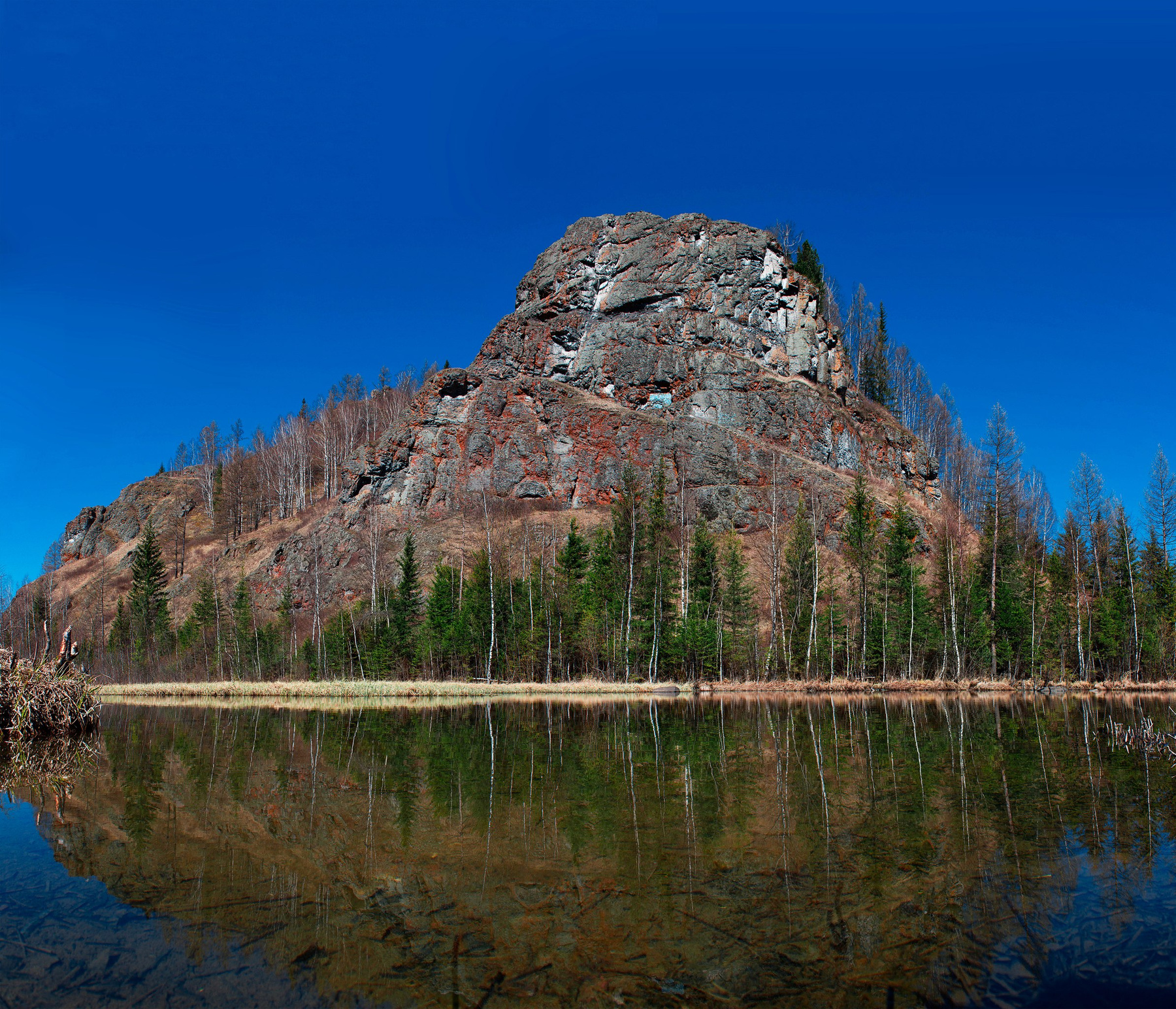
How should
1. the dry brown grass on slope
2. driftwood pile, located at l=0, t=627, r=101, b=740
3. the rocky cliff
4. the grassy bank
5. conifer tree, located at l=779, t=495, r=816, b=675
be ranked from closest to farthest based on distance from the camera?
driftwood pile, located at l=0, t=627, r=101, b=740, the grassy bank, the dry brown grass on slope, conifer tree, located at l=779, t=495, r=816, b=675, the rocky cliff

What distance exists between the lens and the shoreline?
41.4 meters

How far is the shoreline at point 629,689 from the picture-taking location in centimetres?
4141

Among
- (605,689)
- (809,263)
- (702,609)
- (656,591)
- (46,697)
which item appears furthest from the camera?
(809,263)

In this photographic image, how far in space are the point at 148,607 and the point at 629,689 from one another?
51.3 m

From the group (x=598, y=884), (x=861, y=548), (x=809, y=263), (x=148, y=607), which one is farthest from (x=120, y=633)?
(x=809, y=263)

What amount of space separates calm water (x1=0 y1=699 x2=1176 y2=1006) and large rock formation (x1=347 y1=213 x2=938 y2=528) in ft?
198

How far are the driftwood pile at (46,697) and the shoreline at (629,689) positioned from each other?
20.3 m

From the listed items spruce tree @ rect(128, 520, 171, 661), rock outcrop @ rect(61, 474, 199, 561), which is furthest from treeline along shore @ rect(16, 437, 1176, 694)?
rock outcrop @ rect(61, 474, 199, 561)

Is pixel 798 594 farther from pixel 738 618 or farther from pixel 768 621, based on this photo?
pixel 768 621

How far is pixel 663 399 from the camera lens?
85875 mm

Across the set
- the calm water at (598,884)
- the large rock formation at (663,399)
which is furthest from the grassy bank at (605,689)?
the large rock formation at (663,399)

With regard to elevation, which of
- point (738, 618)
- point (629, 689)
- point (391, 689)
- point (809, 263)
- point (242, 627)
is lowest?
point (629, 689)

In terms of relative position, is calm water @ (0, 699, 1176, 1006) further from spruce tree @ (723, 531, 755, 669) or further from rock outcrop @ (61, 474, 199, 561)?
rock outcrop @ (61, 474, 199, 561)

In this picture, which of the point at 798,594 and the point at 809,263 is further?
the point at 809,263
